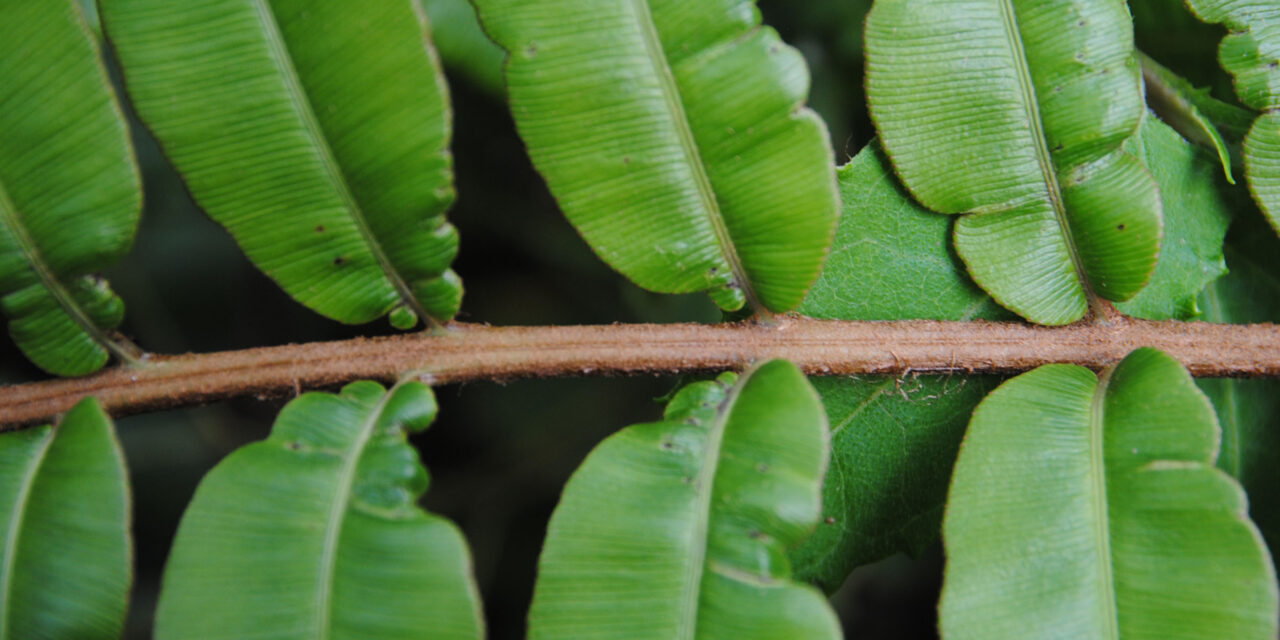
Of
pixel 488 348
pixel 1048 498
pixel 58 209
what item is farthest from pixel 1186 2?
pixel 58 209

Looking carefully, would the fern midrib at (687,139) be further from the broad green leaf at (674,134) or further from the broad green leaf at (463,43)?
the broad green leaf at (463,43)

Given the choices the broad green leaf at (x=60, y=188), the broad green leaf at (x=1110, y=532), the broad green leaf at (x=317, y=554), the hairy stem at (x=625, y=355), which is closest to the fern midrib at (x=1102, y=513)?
the broad green leaf at (x=1110, y=532)

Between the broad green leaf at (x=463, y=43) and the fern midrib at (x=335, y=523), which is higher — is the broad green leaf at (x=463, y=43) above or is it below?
above

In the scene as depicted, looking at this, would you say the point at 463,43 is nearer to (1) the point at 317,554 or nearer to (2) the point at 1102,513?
(1) the point at 317,554

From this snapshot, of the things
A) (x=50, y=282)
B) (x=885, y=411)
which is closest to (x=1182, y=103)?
(x=885, y=411)

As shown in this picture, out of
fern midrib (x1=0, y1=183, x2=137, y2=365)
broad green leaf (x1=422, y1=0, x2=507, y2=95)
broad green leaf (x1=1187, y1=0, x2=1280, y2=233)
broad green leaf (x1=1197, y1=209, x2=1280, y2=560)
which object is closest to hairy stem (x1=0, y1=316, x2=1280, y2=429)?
fern midrib (x1=0, y1=183, x2=137, y2=365)
